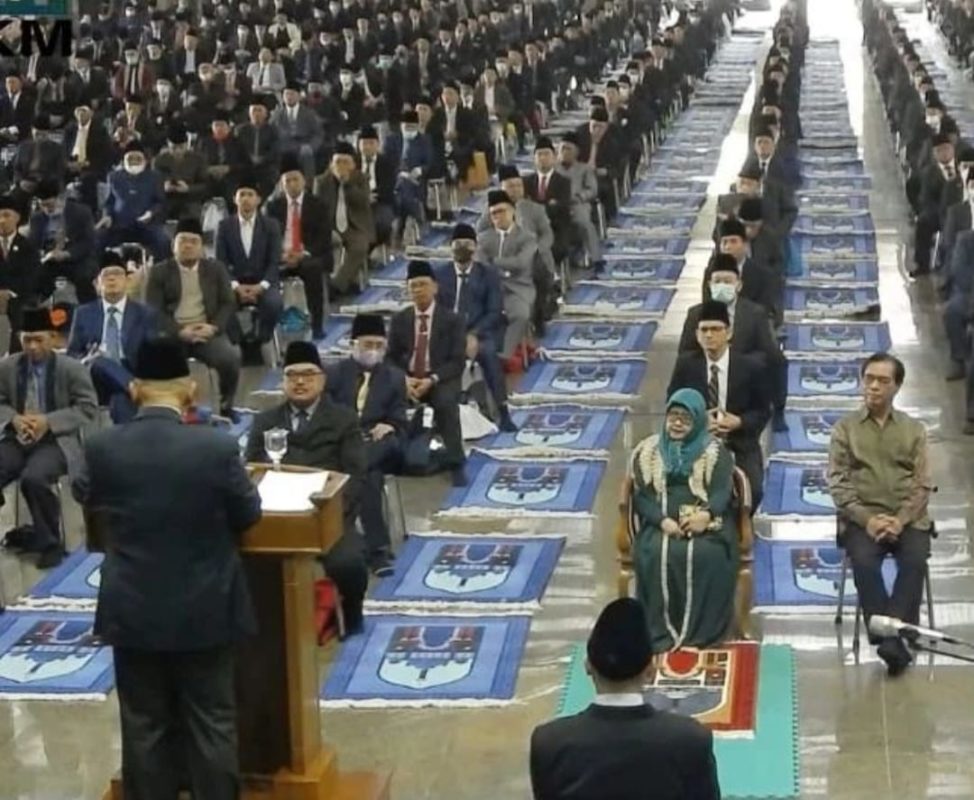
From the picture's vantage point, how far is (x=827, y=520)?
28.1 ft

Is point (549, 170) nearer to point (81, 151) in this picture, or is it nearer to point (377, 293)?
point (377, 293)

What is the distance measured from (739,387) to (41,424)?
9.09ft

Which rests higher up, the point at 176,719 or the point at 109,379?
the point at 176,719

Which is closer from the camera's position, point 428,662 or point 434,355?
point 428,662

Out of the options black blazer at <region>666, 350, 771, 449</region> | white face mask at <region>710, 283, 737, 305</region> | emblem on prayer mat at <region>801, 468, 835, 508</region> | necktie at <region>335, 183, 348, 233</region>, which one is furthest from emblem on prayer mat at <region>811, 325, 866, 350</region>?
black blazer at <region>666, 350, 771, 449</region>

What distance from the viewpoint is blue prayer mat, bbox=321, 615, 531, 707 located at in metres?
6.70

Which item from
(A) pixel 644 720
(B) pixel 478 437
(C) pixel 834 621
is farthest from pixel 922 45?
(A) pixel 644 720

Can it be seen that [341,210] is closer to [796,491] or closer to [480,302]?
[480,302]

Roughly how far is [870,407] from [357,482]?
73.5 inches

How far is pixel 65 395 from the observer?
836 cm

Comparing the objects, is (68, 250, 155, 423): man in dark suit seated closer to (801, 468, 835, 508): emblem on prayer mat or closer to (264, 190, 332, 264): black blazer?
(264, 190, 332, 264): black blazer

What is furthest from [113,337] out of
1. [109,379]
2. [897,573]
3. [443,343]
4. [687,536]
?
[897,573]

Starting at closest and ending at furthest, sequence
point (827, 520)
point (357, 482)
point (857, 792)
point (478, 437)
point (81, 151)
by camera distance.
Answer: point (857, 792) < point (357, 482) < point (827, 520) < point (478, 437) < point (81, 151)

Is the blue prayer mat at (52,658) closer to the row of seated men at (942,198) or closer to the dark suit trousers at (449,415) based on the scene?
the dark suit trousers at (449,415)
